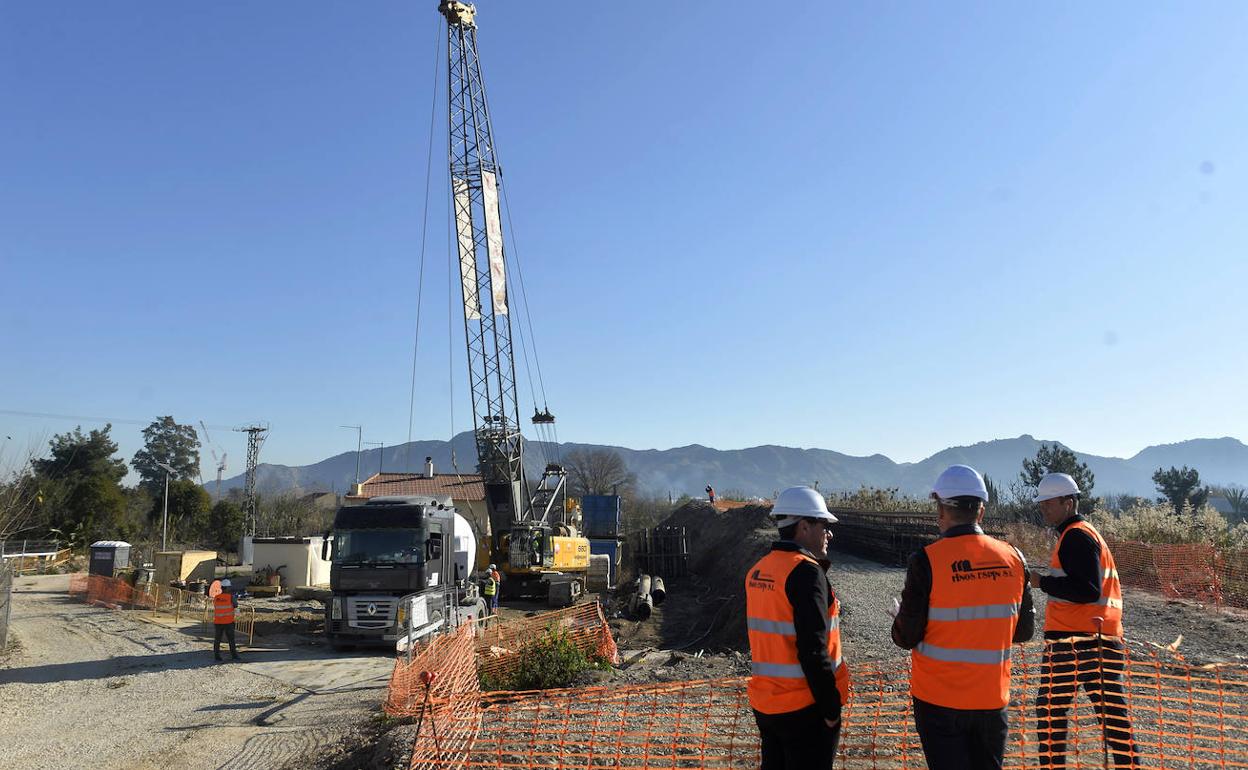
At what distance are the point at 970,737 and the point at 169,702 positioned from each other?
459 inches

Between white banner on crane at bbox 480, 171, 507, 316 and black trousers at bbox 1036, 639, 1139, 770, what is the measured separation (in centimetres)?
2693

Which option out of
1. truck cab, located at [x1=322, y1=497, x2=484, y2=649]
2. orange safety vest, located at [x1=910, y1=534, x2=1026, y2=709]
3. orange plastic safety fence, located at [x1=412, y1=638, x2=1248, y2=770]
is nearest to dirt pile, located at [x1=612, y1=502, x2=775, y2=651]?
truck cab, located at [x1=322, y1=497, x2=484, y2=649]

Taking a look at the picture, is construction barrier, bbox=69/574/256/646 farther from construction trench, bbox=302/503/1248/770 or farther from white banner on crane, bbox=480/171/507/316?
white banner on crane, bbox=480/171/507/316

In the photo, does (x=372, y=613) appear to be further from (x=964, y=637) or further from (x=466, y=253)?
(x=466, y=253)

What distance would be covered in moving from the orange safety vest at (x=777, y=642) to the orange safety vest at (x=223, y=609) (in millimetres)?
13613

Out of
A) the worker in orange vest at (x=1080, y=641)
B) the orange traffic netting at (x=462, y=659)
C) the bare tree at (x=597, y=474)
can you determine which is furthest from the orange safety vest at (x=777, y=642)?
the bare tree at (x=597, y=474)

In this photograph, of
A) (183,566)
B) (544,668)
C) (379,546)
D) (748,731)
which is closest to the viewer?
(748,731)

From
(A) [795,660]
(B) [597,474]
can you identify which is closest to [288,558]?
(A) [795,660]

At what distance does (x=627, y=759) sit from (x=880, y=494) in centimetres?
3514

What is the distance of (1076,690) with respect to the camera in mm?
4871

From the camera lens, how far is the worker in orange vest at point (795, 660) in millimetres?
3578

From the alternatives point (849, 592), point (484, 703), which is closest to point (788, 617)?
point (484, 703)

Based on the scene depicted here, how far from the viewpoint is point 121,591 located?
2495 centimetres

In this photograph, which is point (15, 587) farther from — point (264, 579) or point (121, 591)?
point (264, 579)
